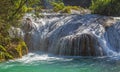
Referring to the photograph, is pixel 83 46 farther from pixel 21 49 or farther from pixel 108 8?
pixel 108 8

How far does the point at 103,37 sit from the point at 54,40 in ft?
8.97

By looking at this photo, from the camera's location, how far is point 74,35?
16.7 meters

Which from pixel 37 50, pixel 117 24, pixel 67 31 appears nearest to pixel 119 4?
pixel 117 24

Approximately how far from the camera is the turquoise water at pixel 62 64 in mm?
12109

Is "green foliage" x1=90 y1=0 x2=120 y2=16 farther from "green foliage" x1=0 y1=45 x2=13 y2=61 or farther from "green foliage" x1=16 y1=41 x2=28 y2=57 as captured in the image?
"green foliage" x1=0 y1=45 x2=13 y2=61

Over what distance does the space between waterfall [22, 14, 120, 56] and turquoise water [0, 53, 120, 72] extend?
1.02m

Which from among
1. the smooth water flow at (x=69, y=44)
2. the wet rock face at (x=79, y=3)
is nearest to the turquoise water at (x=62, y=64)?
the smooth water flow at (x=69, y=44)

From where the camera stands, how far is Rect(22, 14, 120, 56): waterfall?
15.9m

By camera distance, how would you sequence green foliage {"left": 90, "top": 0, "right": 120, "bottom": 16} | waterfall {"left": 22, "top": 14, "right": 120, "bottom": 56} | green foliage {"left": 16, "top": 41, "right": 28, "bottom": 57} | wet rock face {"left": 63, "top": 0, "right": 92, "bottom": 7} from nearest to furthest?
green foliage {"left": 16, "top": 41, "right": 28, "bottom": 57}, waterfall {"left": 22, "top": 14, "right": 120, "bottom": 56}, green foliage {"left": 90, "top": 0, "right": 120, "bottom": 16}, wet rock face {"left": 63, "top": 0, "right": 92, "bottom": 7}

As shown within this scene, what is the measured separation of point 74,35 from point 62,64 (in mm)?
3698

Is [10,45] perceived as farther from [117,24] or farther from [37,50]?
[117,24]

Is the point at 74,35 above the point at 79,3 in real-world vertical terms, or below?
below

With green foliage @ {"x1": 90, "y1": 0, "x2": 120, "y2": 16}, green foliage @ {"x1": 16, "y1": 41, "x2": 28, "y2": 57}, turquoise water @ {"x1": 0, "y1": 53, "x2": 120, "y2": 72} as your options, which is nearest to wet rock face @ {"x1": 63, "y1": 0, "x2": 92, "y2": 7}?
green foliage @ {"x1": 90, "y1": 0, "x2": 120, "y2": 16}

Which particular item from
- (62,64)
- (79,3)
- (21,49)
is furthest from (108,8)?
(79,3)
